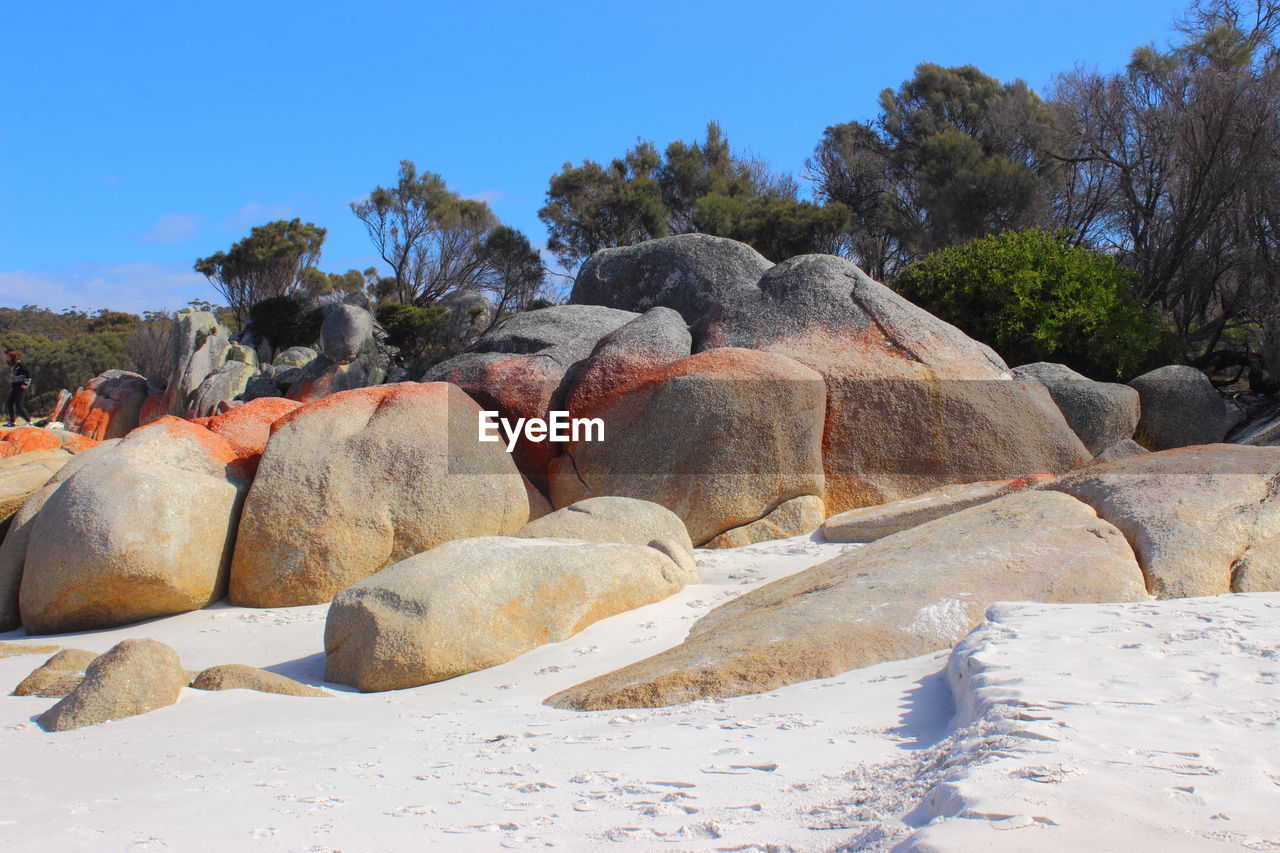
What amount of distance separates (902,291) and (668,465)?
5853 mm

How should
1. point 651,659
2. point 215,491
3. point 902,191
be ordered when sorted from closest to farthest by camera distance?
point 651,659
point 215,491
point 902,191

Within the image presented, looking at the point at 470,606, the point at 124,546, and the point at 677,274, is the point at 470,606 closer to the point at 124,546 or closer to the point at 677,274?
the point at 124,546

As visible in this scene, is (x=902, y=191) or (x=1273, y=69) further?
(x=902, y=191)

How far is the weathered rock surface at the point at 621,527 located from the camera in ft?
23.0

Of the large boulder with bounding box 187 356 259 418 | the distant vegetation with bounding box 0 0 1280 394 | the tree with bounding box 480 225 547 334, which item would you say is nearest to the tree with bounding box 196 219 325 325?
the distant vegetation with bounding box 0 0 1280 394

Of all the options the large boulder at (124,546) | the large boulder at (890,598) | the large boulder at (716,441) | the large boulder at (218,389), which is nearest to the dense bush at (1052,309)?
the large boulder at (716,441)

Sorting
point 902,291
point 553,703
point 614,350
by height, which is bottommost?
point 553,703

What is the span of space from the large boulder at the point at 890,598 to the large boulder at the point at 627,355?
146 inches

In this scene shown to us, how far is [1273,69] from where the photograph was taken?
15117 millimetres

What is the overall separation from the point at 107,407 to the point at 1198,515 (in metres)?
23.0

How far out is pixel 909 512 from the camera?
A: 782 centimetres

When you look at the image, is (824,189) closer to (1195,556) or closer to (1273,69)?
(1273,69)

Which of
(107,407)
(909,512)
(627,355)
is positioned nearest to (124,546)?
(627,355)

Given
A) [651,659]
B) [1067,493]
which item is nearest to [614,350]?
[1067,493]
